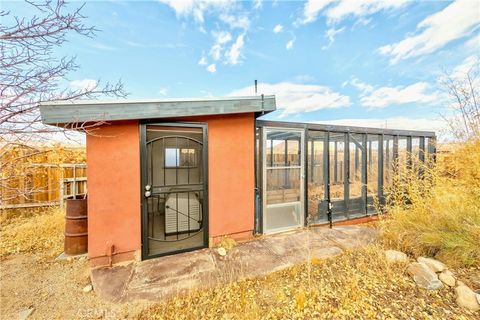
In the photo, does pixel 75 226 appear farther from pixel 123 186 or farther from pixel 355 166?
pixel 355 166

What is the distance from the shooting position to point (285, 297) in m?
2.12

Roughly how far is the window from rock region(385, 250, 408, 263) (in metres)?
3.41

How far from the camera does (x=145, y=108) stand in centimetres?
283

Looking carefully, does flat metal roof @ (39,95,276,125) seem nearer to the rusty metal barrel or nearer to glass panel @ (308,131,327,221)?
the rusty metal barrel

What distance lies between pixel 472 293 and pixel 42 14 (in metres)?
5.25

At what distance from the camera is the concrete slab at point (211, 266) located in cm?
233

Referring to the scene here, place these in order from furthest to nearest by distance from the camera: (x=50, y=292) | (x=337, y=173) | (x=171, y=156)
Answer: (x=337, y=173), (x=171, y=156), (x=50, y=292)

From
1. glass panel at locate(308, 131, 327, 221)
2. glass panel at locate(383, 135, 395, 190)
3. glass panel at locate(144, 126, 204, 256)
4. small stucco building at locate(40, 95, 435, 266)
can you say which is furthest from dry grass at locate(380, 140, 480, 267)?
glass panel at locate(144, 126, 204, 256)

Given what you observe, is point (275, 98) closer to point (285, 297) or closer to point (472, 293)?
point (285, 297)

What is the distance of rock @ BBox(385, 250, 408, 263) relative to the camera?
256cm

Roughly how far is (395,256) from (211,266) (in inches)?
107

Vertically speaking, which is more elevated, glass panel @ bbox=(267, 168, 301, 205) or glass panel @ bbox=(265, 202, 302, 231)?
glass panel @ bbox=(267, 168, 301, 205)

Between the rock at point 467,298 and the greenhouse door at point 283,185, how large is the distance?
7.88 ft

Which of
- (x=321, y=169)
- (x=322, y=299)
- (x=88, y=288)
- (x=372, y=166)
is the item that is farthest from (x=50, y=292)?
(x=372, y=166)
